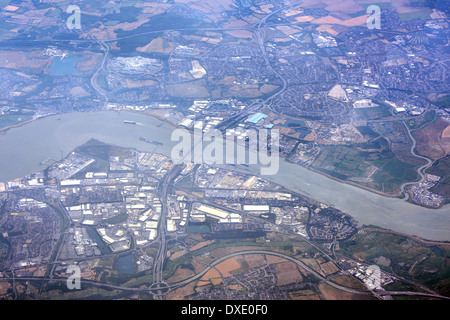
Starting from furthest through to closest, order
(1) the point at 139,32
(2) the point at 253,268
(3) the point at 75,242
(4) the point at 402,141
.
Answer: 1. (1) the point at 139,32
2. (4) the point at 402,141
3. (3) the point at 75,242
4. (2) the point at 253,268

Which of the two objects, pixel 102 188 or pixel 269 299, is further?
pixel 102 188

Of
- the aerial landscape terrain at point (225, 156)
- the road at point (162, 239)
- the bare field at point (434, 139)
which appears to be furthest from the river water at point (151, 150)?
the bare field at point (434, 139)

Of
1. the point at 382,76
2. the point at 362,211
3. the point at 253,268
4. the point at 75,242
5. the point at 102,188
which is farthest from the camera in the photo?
the point at 382,76

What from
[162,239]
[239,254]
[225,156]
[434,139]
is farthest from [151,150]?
[434,139]

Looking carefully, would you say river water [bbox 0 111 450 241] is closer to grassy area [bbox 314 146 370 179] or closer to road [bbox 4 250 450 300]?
grassy area [bbox 314 146 370 179]

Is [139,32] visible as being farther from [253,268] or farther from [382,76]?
[253,268]

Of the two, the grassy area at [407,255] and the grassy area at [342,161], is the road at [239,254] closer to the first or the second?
the grassy area at [407,255]

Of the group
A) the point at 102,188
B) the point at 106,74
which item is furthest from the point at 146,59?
the point at 102,188
